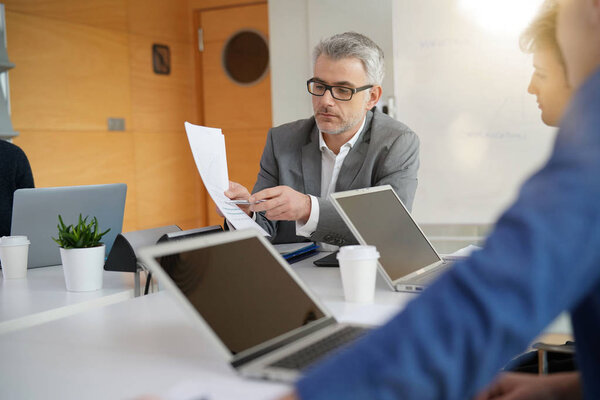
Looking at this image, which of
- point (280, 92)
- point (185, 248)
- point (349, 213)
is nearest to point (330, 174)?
point (349, 213)

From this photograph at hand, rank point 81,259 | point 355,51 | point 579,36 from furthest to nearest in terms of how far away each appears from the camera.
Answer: point 355,51
point 81,259
point 579,36

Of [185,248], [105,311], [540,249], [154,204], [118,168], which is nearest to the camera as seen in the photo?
[540,249]

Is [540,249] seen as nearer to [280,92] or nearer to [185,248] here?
[185,248]

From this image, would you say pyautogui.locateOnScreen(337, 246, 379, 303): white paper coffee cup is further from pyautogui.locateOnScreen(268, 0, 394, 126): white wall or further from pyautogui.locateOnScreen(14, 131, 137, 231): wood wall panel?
pyautogui.locateOnScreen(14, 131, 137, 231): wood wall panel

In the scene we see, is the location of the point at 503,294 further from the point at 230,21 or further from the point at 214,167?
the point at 230,21

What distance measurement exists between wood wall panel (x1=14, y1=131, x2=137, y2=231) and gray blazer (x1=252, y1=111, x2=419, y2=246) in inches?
91.7

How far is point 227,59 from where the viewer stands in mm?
5398

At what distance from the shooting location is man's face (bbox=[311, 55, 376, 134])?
2.31 m

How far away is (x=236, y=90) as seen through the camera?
17.6ft

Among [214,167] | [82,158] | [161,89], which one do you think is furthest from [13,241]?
[161,89]

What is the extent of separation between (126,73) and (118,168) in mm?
764

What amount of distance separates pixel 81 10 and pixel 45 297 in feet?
11.5

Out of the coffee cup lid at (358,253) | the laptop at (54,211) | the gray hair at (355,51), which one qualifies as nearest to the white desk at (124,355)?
the coffee cup lid at (358,253)

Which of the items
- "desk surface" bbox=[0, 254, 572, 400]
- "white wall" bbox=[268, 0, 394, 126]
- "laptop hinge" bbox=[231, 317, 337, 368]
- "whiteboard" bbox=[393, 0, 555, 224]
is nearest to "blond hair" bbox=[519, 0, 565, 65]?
"desk surface" bbox=[0, 254, 572, 400]
